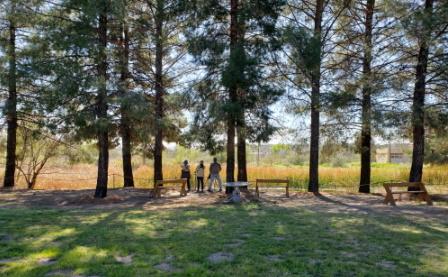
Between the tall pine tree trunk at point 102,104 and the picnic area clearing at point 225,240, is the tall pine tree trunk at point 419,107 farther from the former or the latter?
the tall pine tree trunk at point 102,104

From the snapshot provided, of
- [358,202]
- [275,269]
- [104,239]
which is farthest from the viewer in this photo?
[358,202]

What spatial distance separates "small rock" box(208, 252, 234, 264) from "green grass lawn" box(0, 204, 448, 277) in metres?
0.09

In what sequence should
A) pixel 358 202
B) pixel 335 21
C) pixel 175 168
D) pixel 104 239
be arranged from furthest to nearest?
pixel 175 168
pixel 335 21
pixel 358 202
pixel 104 239

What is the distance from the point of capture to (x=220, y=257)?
6051 mm

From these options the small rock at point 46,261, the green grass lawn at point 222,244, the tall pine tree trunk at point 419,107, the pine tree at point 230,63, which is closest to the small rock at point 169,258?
the green grass lawn at point 222,244

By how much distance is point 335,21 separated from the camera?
16.7 metres

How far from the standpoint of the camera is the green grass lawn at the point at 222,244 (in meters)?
5.41

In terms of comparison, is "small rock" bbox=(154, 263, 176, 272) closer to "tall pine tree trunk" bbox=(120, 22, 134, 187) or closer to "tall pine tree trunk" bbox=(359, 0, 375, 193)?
"tall pine tree trunk" bbox=(120, 22, 134, 187)

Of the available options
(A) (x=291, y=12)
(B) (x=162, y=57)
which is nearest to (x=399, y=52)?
(A) (x=291, y=12)

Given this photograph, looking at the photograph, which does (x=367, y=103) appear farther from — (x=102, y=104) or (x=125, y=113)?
(x=102, y=104)

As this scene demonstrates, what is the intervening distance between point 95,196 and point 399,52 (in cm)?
1098

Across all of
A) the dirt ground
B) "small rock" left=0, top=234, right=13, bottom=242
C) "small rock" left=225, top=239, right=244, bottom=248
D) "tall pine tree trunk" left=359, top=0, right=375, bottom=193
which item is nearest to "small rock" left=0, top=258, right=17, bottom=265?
"small rock" left=0, top=234, right=13, bottom=242

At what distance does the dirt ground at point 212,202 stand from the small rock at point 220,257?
5.79 meters

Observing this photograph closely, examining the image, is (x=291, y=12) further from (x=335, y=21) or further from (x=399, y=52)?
(x=399, y=52)
